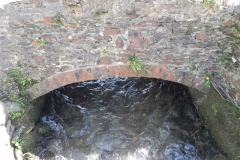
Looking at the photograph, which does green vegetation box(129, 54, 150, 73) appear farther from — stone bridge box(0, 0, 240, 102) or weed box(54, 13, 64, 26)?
weed box(54, 13, 64, 26)

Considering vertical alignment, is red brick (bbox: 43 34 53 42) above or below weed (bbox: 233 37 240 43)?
above

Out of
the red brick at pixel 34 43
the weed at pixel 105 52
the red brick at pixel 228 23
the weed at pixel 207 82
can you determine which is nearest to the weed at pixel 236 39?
the red brick at pixel 228 23

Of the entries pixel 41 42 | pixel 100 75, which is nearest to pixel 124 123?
pixel 100 75

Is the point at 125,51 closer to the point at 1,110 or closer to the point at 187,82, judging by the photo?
the point at 187,82

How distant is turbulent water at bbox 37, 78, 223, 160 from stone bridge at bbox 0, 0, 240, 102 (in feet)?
3.12

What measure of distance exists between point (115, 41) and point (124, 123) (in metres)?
1.78

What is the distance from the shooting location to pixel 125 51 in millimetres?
3309

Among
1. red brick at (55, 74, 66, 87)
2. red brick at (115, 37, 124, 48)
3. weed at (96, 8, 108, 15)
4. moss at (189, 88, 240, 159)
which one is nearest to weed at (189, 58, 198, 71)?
moss at (189, 88, 240, 159)

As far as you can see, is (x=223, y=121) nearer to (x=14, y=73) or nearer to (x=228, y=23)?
(x=228, y=23)

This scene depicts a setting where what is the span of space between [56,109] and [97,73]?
1605 millimetres

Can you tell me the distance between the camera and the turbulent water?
3.93 m

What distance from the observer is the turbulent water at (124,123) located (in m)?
3.93

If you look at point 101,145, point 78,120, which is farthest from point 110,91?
point 101,145

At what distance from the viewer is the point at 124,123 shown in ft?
14.6
